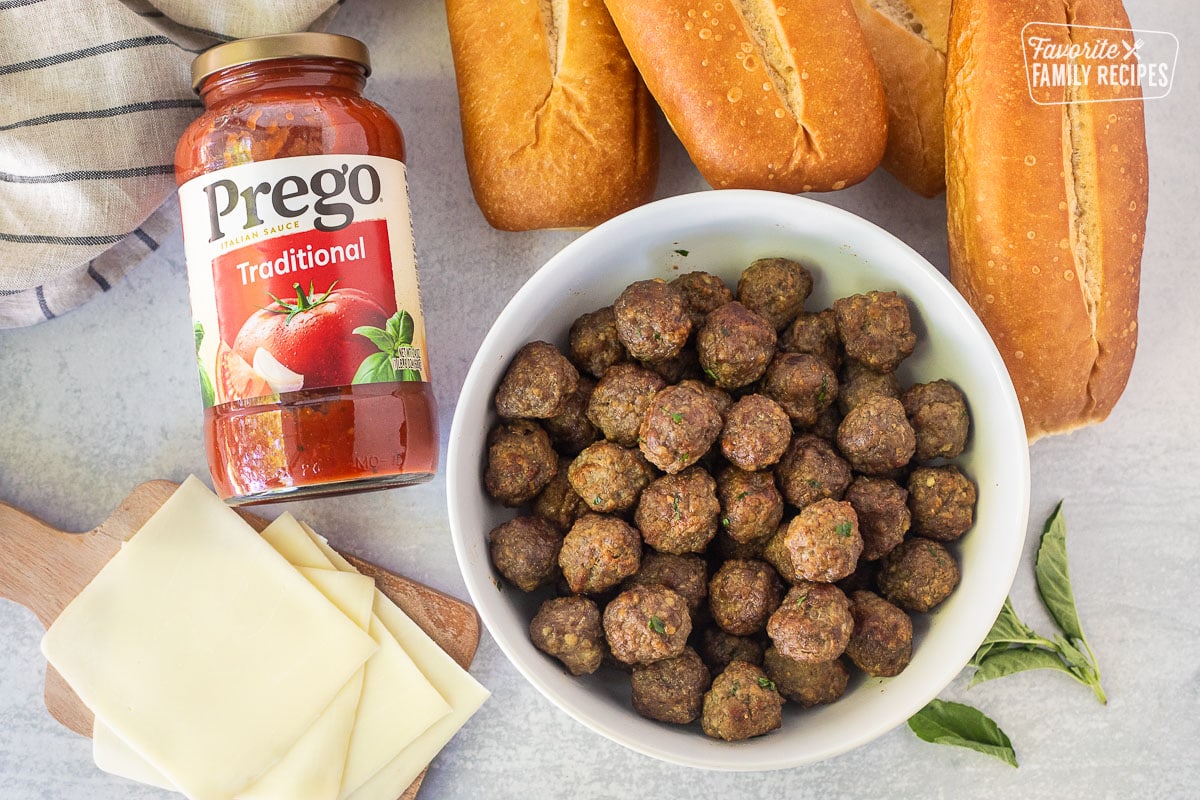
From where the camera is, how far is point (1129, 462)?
1982 millimetres

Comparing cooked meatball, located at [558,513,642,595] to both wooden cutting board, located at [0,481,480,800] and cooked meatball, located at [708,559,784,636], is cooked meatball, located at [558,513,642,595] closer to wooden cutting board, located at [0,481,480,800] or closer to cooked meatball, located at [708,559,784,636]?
cooked meatball, located at [708,559,784,636]

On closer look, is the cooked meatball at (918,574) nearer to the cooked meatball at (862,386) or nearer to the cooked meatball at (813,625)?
the cooked meatball at (813,625)

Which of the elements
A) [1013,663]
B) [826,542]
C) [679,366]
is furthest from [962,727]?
[679,366]

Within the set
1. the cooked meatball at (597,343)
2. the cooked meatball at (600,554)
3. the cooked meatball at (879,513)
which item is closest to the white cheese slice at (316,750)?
the cooked meatball at (600,554)

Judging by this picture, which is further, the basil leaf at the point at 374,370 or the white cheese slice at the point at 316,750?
the white cheese slice at the point at 316,750

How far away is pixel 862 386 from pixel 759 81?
0.59 m

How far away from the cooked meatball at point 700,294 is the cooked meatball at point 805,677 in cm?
62

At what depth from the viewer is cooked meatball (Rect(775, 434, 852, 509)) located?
157cm

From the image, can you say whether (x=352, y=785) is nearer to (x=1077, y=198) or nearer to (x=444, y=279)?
(x=444, y=279)

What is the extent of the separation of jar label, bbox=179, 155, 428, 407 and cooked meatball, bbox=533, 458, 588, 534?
1.16ft

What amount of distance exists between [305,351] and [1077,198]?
1404 millimetres

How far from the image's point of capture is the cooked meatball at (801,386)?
1606 mm

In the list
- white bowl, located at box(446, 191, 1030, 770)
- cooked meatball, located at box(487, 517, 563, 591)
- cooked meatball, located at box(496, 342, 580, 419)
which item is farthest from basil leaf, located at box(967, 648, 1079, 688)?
cooked meatball, located at box(496, 342, 580, 419)

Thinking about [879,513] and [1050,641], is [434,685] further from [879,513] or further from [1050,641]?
[1050,641]
